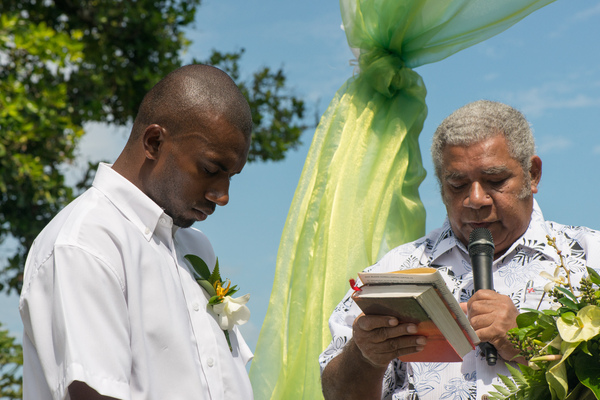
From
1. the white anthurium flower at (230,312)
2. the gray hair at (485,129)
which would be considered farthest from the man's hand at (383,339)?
the gray hair at (485,129)

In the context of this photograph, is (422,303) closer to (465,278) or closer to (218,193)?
(218,193)

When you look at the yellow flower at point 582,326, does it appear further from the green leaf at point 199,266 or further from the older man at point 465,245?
the green leaf at point 199,266

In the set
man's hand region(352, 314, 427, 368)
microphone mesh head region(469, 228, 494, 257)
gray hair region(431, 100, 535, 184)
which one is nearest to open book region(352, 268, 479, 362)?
man's hand region(352, 314, 427, 368)

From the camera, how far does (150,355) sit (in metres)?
2.34

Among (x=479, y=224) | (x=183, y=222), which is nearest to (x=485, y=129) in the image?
(x=479, y=224)

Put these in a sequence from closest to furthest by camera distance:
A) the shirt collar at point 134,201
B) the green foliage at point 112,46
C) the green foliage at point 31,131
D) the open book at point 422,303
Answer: the open book at point 422,303 → the shirt collar at point 134,201 → the green foliage at point 31,131 → the green foliage at point 112,46

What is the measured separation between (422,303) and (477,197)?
109 centimetres

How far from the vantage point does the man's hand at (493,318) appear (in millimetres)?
2793

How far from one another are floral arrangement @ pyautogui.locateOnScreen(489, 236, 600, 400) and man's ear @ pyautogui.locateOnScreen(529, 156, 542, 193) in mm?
1540

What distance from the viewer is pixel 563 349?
1.90m

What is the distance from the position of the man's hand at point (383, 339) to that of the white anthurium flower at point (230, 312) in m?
0.45

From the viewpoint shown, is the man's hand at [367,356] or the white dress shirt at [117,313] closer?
the white dress shirt at [117,313]

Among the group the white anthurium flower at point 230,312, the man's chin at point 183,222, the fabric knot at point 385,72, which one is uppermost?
the fabric knot at point 385,72

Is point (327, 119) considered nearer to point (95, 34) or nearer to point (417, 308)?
point (417, 308)
